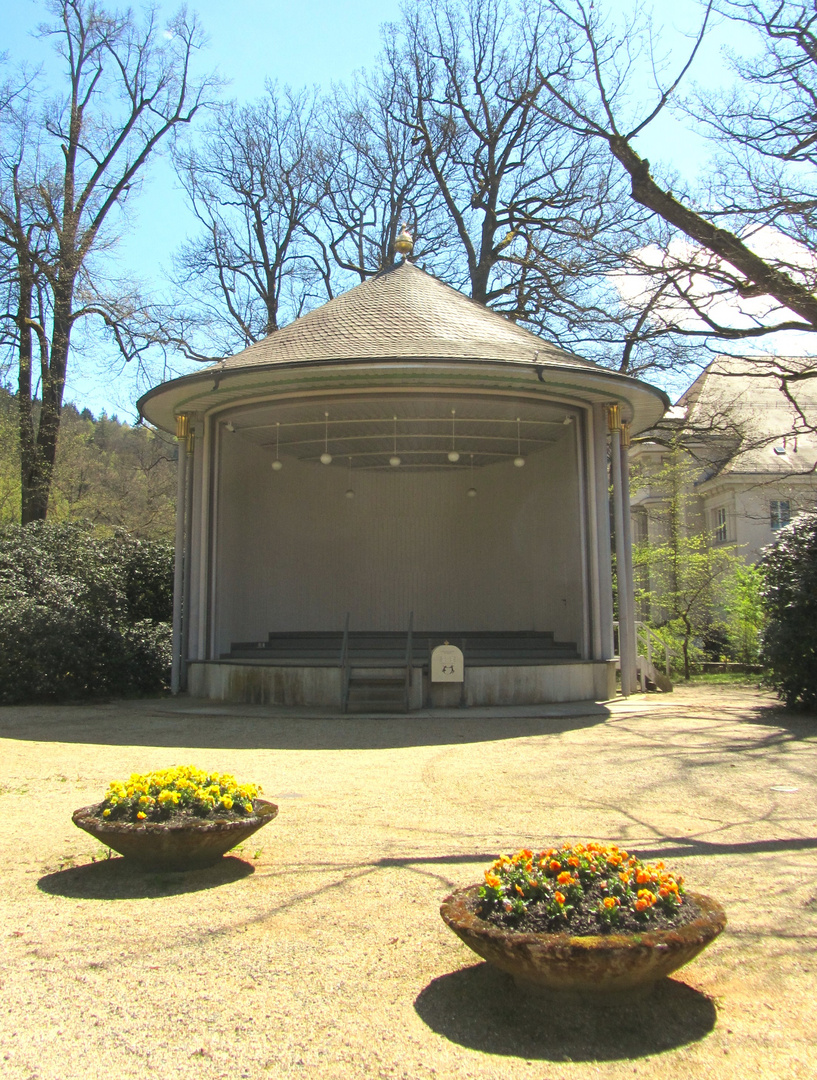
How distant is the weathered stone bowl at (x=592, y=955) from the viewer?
3.16 meters

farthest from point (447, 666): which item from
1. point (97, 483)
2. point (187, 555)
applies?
point (97, 483)

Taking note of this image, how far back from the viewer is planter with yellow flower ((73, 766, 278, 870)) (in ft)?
15.7

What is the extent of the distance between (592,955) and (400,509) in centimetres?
1480

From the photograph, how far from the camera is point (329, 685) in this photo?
12.0 meters

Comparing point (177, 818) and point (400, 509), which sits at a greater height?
point (400, 509)

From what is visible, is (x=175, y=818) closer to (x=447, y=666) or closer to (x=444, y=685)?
(x=447, y=666)

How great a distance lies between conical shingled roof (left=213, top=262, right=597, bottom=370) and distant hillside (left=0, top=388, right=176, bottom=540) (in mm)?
8970

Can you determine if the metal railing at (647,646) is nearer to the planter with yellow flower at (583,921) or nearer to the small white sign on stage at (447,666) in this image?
the small white sign on stage at (447,666)

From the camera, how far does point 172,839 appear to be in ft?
15.7

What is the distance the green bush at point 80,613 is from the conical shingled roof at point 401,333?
164 inches

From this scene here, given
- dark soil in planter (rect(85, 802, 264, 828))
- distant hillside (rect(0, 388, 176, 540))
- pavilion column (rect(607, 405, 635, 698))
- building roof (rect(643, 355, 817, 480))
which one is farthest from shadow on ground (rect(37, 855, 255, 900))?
distant hillside (rect(0, 388, 176, 540))

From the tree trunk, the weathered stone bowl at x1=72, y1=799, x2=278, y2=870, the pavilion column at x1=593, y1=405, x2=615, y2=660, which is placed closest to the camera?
the weathered stone bowl at x1=72, y1=799, x2=278, y2=870

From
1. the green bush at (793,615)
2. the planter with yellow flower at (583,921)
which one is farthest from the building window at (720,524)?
the planter with yellow flower at (583,921)

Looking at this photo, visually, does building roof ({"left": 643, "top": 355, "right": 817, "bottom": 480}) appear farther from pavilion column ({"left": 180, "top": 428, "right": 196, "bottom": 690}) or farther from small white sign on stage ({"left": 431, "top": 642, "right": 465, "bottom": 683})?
pavilion column ({"left": 180, "top": 428, "right": 196, "bottom": 690})
